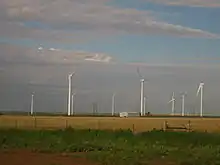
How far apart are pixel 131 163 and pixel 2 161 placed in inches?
229

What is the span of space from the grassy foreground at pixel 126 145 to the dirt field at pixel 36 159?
1.17 metres

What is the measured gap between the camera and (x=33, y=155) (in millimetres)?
28000

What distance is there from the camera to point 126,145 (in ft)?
117

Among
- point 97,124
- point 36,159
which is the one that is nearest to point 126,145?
point 36,159

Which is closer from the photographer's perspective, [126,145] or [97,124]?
[126,145]

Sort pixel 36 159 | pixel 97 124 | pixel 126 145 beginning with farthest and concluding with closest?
1. pixel 97 124
2. pixel 126 145
3. pixel 36 159

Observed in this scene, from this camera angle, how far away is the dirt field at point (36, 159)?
2438 centimetres

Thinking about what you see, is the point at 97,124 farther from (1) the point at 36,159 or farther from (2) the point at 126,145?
(1) the point at 36,159

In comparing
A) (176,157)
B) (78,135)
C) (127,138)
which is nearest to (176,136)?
(127,138)

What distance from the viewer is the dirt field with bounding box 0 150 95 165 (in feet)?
80.0

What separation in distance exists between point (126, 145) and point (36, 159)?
1100 cm

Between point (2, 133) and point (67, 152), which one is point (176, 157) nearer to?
point (67, 152)

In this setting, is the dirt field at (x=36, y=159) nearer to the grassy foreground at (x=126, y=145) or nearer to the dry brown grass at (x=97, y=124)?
the grassy foreground at (x=126, y=145)

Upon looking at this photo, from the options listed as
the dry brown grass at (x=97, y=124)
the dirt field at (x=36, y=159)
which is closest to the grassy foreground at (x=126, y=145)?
the dirt field at (x=36, y=159)
